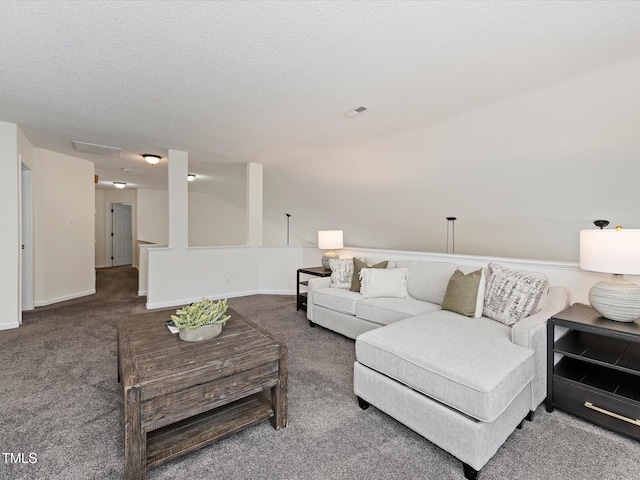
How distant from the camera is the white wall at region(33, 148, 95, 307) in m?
4.35

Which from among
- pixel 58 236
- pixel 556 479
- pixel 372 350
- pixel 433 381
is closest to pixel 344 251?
pixel 372 350

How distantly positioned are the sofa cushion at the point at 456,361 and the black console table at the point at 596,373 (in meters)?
0.31

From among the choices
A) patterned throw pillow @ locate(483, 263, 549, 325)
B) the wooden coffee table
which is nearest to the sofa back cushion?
patterned throw pillow @ locate(483, 263, 549, 325)

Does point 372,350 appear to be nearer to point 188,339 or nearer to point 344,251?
point 188,339

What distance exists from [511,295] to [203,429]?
86.0 inches

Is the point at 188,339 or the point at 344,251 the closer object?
the point at 188,339

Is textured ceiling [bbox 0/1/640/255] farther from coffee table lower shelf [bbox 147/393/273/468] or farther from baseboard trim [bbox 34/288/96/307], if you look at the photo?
baseboard trim [bbox 34/288/96/307]

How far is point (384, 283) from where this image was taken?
3.09 m

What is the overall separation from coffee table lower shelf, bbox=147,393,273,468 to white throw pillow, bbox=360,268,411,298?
5.11 feet

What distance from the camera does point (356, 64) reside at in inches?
80.7

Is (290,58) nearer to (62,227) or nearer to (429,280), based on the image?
(429,280)

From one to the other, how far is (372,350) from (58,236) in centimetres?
520

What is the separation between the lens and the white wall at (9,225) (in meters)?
3.33

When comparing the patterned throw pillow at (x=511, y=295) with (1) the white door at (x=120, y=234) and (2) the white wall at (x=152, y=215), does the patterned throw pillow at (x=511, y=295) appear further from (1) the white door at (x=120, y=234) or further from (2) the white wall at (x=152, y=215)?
(1) the white door at (x=120, y=234)
